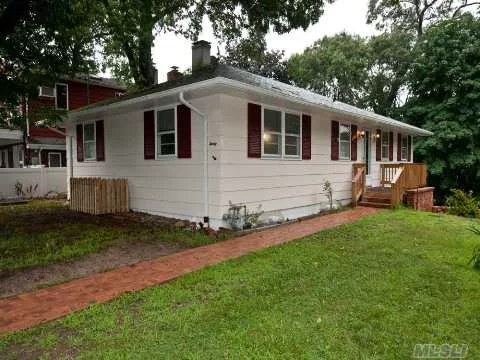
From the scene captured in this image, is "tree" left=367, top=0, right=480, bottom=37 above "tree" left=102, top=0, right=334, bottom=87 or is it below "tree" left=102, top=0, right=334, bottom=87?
above

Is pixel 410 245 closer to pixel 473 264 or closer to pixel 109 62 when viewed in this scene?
pixel 473 264

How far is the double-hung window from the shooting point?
8.27 m

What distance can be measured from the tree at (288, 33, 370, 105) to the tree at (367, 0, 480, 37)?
2.11m

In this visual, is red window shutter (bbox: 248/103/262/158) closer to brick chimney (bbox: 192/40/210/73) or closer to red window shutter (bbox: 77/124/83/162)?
brick chimney (bbox: 192/40/210/73)

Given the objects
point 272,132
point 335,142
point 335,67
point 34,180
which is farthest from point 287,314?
point 335,67

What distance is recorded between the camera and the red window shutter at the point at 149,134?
8.56 m

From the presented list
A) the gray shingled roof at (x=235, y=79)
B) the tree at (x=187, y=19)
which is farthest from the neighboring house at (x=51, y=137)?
the gray shingled roof at (x=235, y=79)

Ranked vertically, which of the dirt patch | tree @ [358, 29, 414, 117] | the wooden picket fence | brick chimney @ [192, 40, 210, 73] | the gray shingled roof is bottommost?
the dirt patch

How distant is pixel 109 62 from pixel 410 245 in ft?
55.4

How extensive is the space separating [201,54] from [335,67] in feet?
52.4

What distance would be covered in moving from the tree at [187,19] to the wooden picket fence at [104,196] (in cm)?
408

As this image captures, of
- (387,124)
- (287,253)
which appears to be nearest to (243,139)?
(287,253)

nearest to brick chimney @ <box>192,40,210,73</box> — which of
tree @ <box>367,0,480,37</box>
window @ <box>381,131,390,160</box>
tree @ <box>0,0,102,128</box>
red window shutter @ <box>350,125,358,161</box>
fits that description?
tree @ <box>0,0,102,128</box>

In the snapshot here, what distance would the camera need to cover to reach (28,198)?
1381cm
